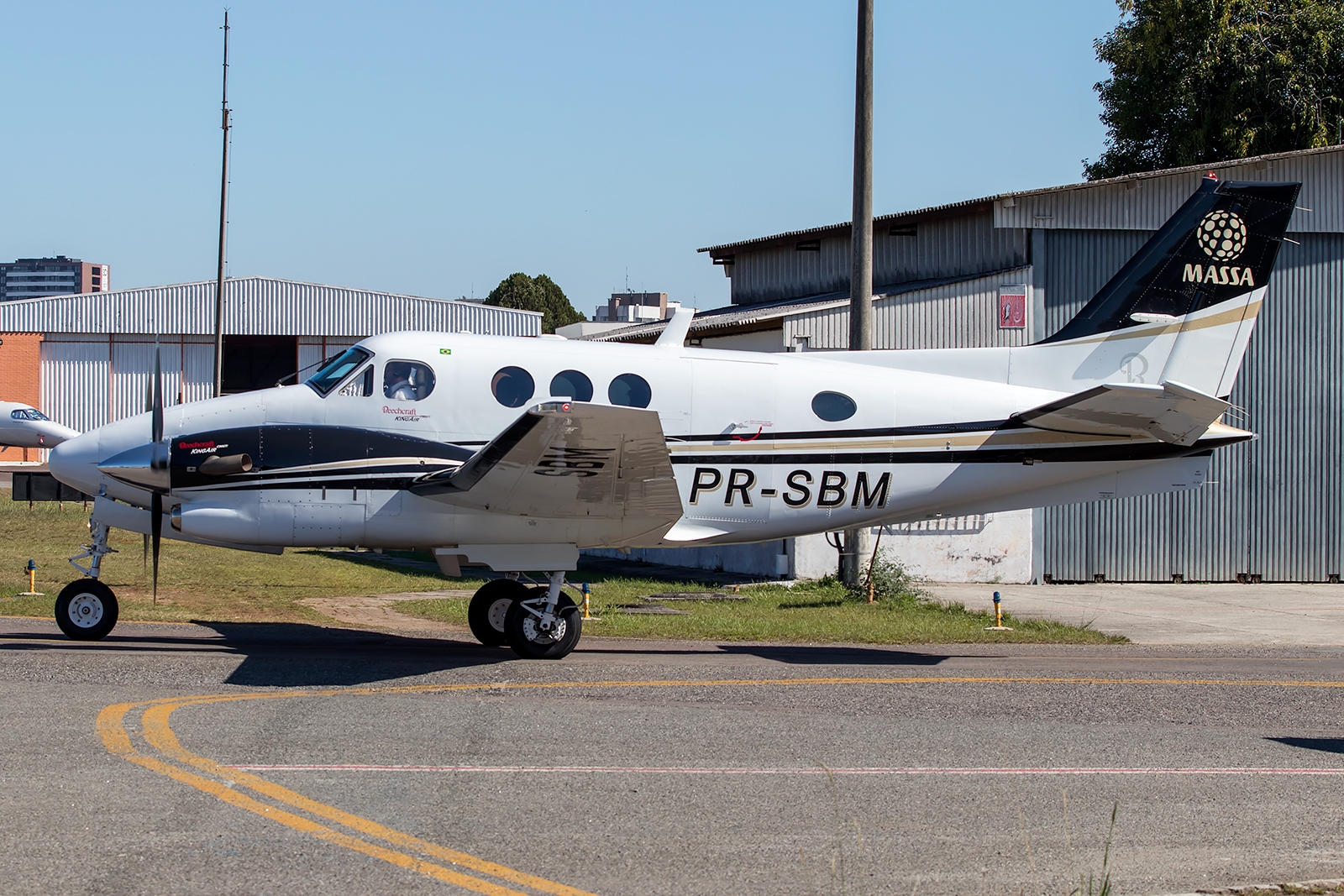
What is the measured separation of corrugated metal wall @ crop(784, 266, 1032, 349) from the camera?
2483 cm

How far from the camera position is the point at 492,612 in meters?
14.4

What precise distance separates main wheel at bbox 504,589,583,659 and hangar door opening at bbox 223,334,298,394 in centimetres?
3974

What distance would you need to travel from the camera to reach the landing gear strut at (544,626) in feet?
44.0

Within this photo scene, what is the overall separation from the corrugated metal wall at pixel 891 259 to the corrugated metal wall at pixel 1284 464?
5597mm

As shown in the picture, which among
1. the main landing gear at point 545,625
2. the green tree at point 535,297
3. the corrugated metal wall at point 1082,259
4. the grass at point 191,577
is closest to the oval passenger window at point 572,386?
the main landing gear at point 545,625

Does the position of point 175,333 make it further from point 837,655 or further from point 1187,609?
point 837,655

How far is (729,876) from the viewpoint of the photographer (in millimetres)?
6629

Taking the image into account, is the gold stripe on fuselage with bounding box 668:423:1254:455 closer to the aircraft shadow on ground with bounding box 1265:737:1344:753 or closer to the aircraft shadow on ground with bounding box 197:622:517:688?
the aircraft shadow on ground with bounding box 197:622:517:688

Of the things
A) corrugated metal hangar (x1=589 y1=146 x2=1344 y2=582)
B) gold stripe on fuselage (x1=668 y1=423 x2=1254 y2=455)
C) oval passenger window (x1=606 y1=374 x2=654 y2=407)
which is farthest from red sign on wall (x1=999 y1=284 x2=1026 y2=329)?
oval passenger window (x1=606 y1=374 x2=654 y2=407)

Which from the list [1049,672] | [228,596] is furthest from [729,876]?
[228,596]

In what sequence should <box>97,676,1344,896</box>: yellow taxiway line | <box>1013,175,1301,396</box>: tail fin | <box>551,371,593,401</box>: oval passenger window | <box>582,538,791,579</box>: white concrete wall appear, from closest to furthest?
<box>97,676,1344,896</box>: yellow taxiway line
<box>551,371,593,401</box>: oval passenger window
<box>1013,175,1301,396</box>: tail fin
<box>582,538,791,579</box>: white concrete wall

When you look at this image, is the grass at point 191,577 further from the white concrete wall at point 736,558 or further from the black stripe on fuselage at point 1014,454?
the black stripe on fuselage at point 1014,454

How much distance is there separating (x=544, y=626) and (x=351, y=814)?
5.94 metres

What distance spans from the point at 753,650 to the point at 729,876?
27.2 feet
